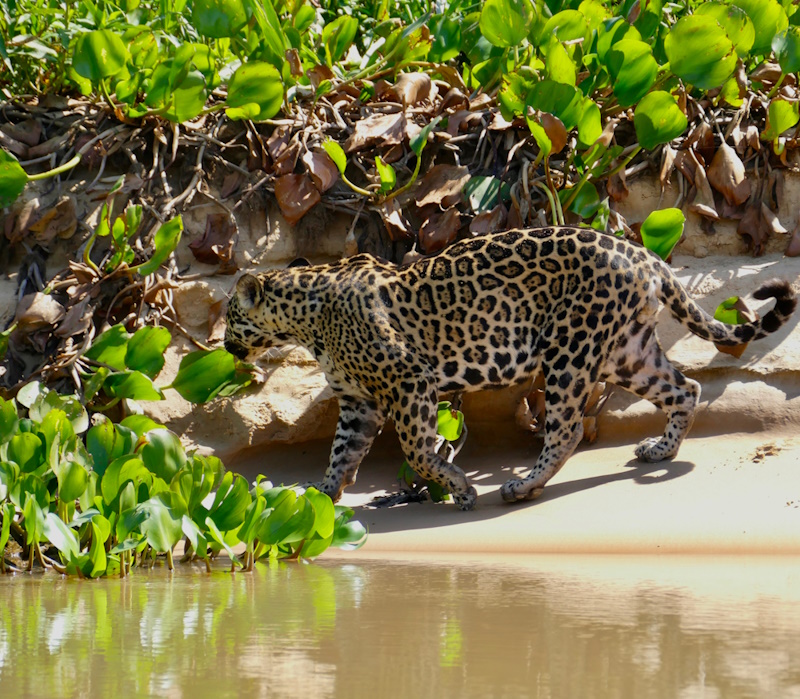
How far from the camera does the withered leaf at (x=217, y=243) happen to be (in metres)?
7.98

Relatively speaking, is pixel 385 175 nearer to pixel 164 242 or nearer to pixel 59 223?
pixel 164 242

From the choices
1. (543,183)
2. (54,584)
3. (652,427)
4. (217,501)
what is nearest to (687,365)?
(652,427)

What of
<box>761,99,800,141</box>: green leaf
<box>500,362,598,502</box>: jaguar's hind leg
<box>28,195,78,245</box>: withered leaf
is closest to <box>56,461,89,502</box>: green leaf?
<box>500,362,598,502</box>: jaguar's hind leg

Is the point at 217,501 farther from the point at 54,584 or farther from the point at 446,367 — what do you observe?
the point at 446,367

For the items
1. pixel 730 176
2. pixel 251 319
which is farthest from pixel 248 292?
pixel 730 176

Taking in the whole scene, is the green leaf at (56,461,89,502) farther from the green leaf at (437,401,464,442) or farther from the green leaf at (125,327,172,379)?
the green leaf at (437,401,464,442)

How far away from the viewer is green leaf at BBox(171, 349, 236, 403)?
276 inches

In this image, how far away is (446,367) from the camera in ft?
22.5

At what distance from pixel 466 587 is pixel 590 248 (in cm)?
273

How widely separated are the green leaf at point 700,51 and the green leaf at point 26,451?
449 cm

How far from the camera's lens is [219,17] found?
7645mm

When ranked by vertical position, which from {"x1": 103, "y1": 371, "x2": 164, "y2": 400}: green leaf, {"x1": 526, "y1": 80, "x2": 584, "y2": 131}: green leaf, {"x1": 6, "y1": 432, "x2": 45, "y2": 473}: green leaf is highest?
{"x1": 526, "y1": 80, "x2": 584, "y2": 131}: green leaf

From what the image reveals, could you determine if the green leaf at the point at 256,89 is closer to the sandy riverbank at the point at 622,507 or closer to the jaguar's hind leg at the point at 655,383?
the sandy riverbank at the point at 622,507

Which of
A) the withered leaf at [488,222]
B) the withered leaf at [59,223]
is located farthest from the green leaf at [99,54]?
the withered leaf at [488,222]
